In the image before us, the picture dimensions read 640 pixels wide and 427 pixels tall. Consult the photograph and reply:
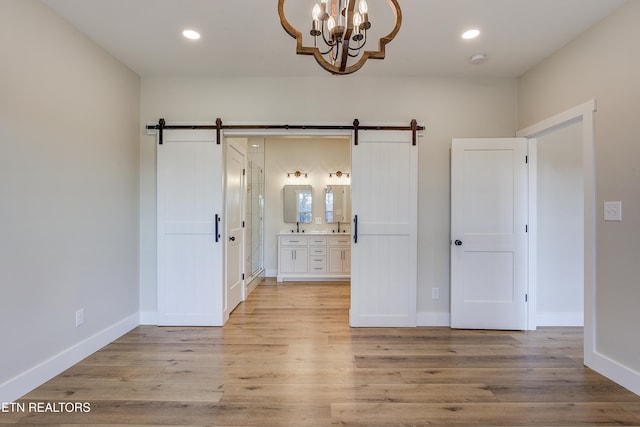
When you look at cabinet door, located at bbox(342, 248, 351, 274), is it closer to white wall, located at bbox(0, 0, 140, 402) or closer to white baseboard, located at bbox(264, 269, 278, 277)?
white baseboard, located at bbox(264, 269, 278, 277)

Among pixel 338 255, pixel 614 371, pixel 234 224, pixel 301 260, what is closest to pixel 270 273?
pixel 301 260

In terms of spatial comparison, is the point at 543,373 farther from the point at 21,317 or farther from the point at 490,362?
the point at 21,317

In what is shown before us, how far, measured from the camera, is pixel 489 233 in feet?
10.3

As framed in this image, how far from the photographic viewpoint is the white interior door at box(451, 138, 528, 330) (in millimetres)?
3111

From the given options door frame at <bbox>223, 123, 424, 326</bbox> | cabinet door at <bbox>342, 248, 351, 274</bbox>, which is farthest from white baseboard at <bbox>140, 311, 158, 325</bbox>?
cabinet door at <bbox>342, 248, 351, 274</bbox>

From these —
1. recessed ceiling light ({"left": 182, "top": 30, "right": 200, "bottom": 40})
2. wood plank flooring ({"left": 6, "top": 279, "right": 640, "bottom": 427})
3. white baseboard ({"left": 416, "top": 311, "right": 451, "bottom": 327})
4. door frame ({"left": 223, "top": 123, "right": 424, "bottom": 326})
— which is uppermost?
recessed ceiling light ({"left": 182, "top": 30, "right": 200, "bottom": 40})

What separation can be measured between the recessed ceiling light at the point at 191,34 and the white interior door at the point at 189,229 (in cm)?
89

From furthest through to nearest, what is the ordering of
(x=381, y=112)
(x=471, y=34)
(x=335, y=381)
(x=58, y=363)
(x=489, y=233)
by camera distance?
(x=381, y=112)
(x=489, y=233)
(x=471, y=34)
(x=58, y=363)
(x=335, y=381)

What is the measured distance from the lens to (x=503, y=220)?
10.3 feet

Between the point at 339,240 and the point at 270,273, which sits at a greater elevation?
the point at 339,240

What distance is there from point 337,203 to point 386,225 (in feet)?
8.62

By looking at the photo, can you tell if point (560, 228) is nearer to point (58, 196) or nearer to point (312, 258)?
point (312, 258)

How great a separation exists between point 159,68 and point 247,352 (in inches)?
113

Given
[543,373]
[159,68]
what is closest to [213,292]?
[159,68]
